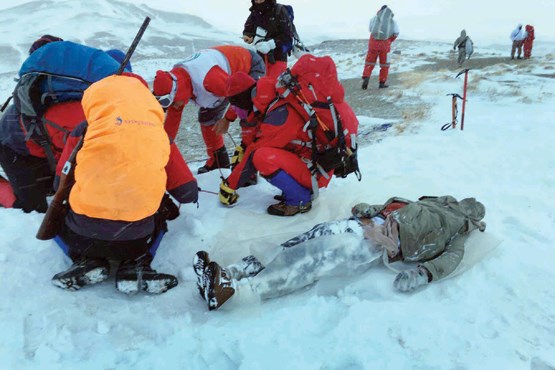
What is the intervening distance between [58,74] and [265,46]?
8.55 ft

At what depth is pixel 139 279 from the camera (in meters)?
2.29

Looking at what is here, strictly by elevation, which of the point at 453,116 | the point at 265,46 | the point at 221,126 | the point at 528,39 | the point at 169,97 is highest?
the point at 265,46

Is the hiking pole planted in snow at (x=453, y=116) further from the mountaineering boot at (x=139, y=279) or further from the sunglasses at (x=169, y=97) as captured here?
the mountaineering boot at (x=139, y=279)

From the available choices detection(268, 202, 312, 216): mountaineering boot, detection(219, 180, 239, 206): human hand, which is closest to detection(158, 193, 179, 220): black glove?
detection(219, 180, 239, 206): human hand

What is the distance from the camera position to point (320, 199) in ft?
11.5

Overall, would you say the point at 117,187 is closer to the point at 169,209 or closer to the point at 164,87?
the point at 169,209

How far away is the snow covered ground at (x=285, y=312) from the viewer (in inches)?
72.4

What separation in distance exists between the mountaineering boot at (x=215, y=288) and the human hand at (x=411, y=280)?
0.94m

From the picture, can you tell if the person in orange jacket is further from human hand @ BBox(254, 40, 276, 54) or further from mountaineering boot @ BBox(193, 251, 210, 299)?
mountaineering boot @ BBox(193, 251, 210, 299)

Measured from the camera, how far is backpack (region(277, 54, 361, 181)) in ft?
9.84

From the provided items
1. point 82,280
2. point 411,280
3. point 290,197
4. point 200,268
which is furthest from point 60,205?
point 411,280

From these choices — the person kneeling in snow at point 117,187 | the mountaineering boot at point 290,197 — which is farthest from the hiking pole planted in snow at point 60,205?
the mountaineering boot at point 290,197

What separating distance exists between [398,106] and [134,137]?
6.50 meters

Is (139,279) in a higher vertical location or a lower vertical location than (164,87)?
lower
